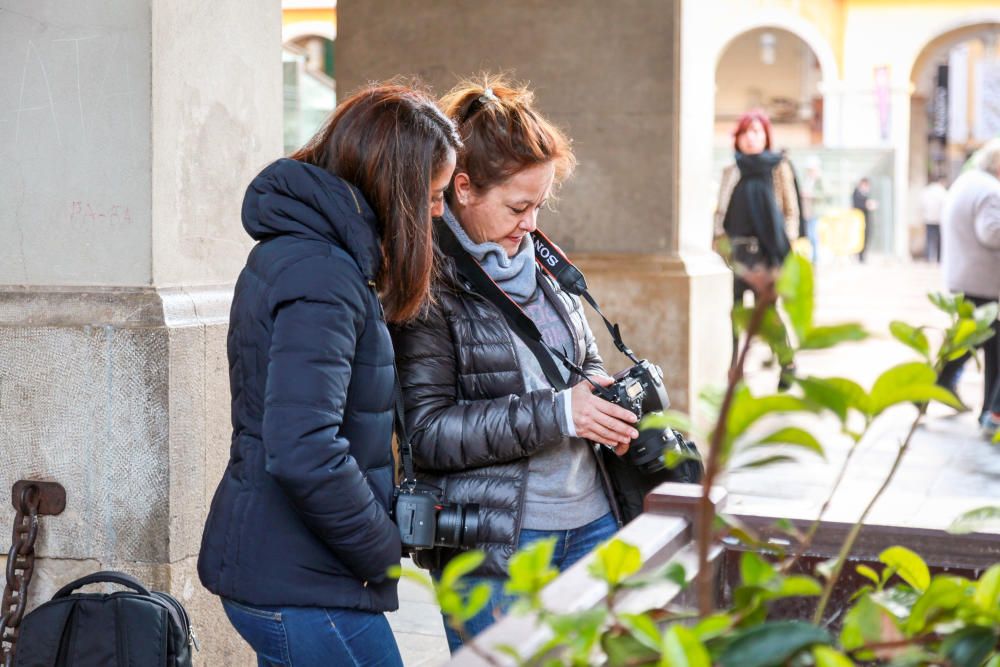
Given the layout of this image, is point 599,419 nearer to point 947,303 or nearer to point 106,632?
point 106,632

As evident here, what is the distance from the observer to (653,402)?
2.89 metres

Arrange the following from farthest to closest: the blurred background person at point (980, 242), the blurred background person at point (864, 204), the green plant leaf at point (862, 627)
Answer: the blurred background person at point (864, 204) < the blurred background person at point (980, 242) < the green plant leaf at point (862, 627)

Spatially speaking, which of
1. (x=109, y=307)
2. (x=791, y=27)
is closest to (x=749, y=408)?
(x=109, y=307)

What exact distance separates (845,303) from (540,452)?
15957 millimetres

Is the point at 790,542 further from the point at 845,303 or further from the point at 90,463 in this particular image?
the point at 845,303

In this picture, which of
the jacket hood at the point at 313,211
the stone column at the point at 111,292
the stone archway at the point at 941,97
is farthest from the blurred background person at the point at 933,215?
the jacket hood at the point at 313,211

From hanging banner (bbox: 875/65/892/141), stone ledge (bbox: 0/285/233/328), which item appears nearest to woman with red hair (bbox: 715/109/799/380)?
stone ledge (bbox: 0/285/233/328)

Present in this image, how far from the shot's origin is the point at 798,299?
3.36ft

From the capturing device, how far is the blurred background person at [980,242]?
8633mm

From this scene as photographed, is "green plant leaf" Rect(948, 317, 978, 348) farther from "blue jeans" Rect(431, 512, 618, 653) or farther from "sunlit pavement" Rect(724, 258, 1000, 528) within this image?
"sunlit pavement" Rect(724, 258, 1000, 528)

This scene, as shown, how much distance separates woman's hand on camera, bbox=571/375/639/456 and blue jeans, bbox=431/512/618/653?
193 mm

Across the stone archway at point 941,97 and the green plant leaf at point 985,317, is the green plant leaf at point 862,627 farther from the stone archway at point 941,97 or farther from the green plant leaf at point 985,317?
the stone archway at point 941,97

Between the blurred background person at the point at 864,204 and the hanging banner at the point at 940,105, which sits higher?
the hanging banner at the point at 940,105

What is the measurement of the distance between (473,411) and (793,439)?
5.59 feet
